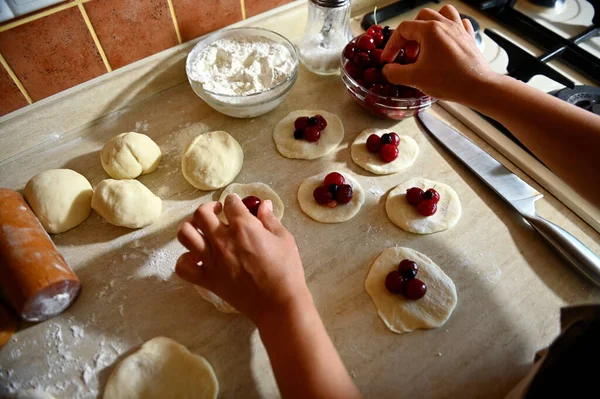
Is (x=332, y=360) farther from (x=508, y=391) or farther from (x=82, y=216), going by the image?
(x=82, y=216)

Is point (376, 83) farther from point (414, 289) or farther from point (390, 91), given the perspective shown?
point (414, 289)

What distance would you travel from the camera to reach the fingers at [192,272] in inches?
28.7

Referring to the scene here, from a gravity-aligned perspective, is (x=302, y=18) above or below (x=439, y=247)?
above

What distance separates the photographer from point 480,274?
89cm

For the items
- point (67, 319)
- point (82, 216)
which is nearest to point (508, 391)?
point (67, 319)

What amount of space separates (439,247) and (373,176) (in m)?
0.25

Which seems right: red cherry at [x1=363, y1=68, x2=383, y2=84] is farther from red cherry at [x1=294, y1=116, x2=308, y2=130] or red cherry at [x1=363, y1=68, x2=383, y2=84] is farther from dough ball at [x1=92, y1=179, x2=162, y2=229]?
dough ball at [x1=92, y1=179, x2=162, y2=229]

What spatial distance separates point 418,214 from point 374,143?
229 millimetres

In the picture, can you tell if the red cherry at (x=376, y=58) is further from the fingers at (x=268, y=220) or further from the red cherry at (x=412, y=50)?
the fingers at (x=268, y=220)

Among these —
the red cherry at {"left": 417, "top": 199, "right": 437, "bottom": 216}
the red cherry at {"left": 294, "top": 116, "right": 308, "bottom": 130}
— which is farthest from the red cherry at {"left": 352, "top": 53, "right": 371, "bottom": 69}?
the red cherry at {"left": 417, "top": 199, "right": 437, "bottom": 216}

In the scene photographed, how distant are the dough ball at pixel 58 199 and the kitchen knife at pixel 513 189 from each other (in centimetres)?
93

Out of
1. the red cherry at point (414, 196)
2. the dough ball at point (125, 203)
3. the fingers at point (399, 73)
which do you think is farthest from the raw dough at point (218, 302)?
the fingers at point (399, 73)

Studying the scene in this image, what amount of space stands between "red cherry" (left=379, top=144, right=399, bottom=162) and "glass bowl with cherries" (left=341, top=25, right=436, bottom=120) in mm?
123

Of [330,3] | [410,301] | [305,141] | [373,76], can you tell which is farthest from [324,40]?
[410,301]
